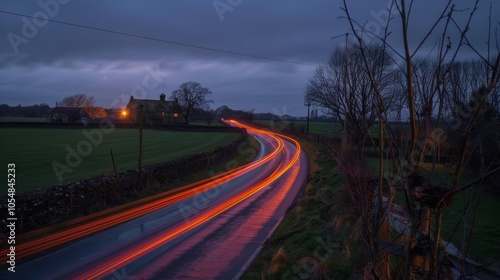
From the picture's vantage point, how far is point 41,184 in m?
24.4

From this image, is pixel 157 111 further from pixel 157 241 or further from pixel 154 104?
pixel 157 241

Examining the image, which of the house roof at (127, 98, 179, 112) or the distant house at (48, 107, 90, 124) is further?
the distant house at (48, 107, 90, 124)

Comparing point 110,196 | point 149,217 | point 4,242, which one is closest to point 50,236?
point 4,242

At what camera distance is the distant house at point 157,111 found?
117438 millimetres

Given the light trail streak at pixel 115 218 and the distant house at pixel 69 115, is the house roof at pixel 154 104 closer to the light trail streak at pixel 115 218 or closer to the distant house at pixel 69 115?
the distant house at pixel 69 115

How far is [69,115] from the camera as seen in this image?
122438 mm

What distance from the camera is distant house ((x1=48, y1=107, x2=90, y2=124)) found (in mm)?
119188

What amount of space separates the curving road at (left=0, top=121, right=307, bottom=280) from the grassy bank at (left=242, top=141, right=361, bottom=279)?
0.73 meters

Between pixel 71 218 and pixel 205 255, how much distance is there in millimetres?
7876

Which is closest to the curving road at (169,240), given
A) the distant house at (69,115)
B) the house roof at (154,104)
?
the house roof at (154,104)

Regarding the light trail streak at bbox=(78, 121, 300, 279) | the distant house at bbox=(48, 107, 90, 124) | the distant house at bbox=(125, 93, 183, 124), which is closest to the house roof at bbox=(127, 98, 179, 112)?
the distant house at bbox=(125, 93, 183, 124)

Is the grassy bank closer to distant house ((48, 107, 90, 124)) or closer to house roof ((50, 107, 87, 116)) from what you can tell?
distant house ((48, 107, 90, 124))

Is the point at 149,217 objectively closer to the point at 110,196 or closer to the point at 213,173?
the point at 110,196

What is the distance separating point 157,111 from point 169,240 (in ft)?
350
